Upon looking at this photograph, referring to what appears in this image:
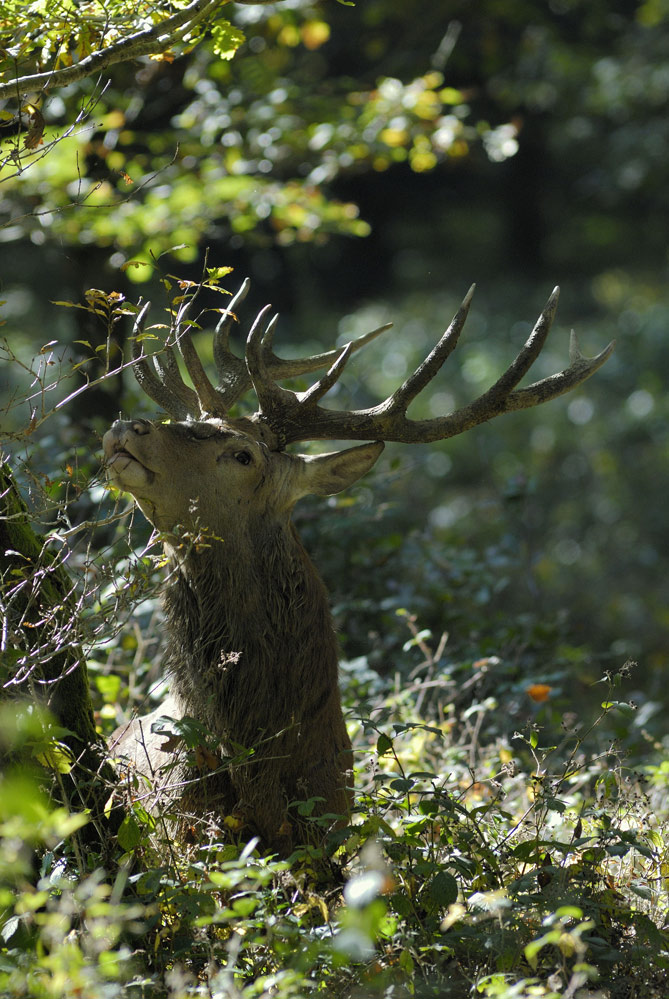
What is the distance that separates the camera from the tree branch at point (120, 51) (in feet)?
10.8

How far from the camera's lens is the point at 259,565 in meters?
4.16

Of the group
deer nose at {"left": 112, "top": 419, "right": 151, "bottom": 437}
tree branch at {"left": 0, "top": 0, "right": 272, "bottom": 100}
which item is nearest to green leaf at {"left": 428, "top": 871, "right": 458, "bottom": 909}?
deer nose at {"left": 112, "top": 419, "right": 151, "bottom": 437}

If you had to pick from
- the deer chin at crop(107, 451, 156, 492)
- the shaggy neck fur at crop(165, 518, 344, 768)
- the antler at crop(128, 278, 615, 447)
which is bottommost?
the shaggy neck fur at crop(165, 518, 344, 768)

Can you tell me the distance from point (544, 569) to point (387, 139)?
4420mm

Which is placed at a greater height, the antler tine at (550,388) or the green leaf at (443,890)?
the antler tine at (550,388)

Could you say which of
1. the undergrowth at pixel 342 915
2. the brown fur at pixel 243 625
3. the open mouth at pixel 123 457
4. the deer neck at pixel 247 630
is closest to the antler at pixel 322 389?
the brown fur at pixel 243 625

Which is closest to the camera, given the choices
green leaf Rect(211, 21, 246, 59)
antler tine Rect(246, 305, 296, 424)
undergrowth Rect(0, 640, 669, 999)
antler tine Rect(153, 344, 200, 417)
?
undergrowth Rect(0, 640, 669, 999)

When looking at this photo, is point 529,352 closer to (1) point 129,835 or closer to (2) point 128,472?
(2) point 128,472

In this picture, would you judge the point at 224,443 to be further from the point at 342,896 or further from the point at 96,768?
the point at 342,896

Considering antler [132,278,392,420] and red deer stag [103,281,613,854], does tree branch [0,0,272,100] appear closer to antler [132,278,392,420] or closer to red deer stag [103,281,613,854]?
red deer stag [103,281,613,854]

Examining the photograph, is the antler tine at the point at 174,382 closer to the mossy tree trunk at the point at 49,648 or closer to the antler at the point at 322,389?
the antler at the point at 322,389

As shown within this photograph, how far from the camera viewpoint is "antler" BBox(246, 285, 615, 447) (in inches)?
158

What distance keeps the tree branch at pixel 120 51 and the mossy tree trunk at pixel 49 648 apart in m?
1.15

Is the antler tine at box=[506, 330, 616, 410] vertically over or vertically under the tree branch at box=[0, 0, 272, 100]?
under
